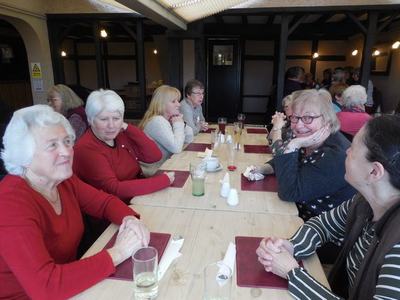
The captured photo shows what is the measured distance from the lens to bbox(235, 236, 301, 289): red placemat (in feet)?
3.43

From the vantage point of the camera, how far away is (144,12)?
8.81 feet

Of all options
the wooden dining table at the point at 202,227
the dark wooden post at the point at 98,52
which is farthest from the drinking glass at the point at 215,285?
the dark wooden post at the point at 98,52

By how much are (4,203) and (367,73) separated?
16.6 ft

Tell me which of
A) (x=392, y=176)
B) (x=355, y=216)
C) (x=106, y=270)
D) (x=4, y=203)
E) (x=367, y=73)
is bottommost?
(x=106, y=270)

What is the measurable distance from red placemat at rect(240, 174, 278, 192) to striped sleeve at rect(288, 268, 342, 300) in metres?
0.87

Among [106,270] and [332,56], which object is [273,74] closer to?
[332,56]

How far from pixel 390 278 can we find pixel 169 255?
731mm

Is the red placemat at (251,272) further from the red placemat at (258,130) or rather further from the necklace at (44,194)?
the red placemat at (258,130)

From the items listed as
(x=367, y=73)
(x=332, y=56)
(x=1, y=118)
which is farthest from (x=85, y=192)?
(x=332, y=56)

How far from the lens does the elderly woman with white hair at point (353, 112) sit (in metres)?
3.25

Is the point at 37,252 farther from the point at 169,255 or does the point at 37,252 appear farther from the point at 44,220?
the point at 169,255

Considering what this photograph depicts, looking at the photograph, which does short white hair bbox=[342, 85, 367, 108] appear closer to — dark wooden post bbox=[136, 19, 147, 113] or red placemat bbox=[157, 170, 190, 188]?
red placemat bbox=[157, 170, 190, 188]

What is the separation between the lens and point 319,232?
1310 millimetres

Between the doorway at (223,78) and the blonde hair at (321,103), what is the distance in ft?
20.0
